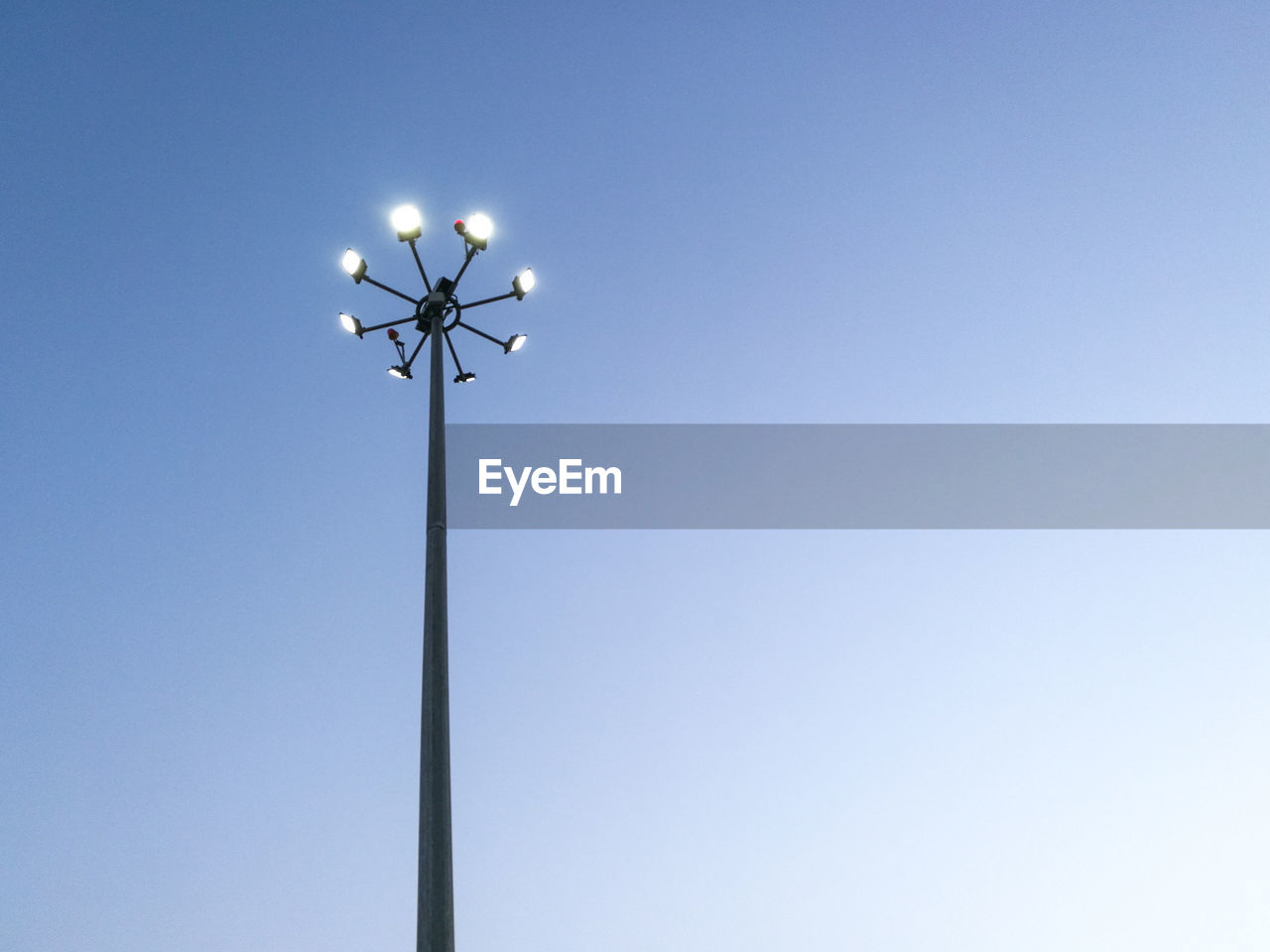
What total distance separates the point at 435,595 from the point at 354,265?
4.08 metres

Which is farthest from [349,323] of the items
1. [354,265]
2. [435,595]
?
[435,595]

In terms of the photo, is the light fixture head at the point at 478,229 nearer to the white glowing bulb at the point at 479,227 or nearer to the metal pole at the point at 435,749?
the white glowing bulb at the point at 479,227

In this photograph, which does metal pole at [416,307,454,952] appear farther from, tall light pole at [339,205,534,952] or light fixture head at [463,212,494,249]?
light fixture head at [463,212,494,249]

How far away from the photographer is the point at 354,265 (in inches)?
375

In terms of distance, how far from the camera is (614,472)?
1554 cm

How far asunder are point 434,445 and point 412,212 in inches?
99.1

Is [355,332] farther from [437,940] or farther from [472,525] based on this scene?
[437,940]

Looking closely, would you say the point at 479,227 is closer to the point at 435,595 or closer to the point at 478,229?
the point at 478,229

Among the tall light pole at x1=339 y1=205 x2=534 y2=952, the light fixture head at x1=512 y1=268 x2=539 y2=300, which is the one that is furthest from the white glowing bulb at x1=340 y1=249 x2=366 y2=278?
the light fixture head at x1=512 y1=268 x2=539 y2=300

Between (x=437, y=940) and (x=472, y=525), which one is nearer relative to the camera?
(x=437, y=940)

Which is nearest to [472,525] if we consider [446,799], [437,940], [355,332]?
[355,332]

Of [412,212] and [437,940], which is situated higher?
[412,212]

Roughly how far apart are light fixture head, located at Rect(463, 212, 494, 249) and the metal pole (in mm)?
1902

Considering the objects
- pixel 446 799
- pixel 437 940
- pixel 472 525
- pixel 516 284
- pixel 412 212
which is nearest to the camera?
pixel 437 940
